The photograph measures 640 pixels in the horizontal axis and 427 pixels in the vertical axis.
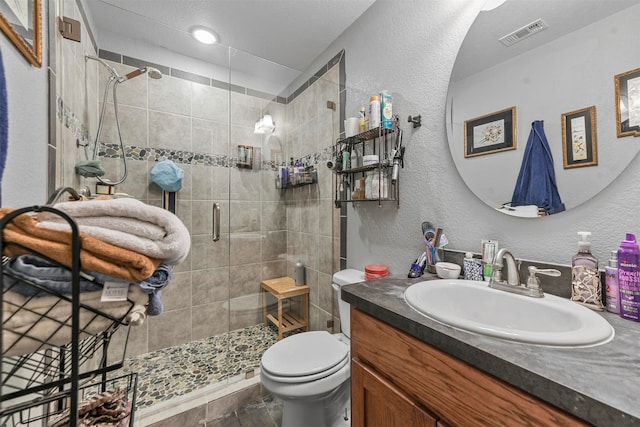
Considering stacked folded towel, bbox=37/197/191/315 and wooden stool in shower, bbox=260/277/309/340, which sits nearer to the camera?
stacked folded towel, bbox=37/197/191/315

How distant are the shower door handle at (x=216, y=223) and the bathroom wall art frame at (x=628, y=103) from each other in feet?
7.21

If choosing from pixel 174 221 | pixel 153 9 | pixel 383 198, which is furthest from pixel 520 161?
pixel 153 9

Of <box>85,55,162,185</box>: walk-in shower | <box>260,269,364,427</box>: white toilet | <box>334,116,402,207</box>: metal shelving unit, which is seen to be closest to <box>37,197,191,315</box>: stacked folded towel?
<box>260,269,364,427</box>: white toilet

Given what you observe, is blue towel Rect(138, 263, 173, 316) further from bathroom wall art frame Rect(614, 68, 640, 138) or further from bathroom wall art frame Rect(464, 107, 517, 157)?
bathroom wall art frame Rect(614, 68, 640, 138)

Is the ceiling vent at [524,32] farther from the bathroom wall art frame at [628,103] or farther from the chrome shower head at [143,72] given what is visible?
the chrome shower head at [143,72]

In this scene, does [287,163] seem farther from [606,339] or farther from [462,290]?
[606,339]

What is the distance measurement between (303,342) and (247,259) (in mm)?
1065

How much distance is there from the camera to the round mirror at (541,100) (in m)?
0.76

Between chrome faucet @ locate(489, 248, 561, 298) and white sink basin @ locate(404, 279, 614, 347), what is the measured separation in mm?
21

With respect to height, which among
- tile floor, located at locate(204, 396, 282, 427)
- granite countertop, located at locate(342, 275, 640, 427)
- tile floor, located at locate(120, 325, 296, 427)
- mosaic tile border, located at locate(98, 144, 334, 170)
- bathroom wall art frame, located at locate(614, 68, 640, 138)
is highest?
mosaic tile border, located at locate(98, 144, 334, 170)

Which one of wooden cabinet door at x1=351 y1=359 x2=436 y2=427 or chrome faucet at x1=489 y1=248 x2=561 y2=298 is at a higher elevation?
chrome faucet at x1=489 y1=248 x2=561 y2=298

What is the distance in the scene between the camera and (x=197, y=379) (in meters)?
1.66

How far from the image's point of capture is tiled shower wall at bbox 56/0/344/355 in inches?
74.3

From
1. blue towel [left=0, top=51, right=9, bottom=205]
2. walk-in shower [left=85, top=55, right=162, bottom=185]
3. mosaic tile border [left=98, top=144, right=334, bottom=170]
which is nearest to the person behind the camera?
blue towel [left=0, top=51, right=9, bottom=205]
